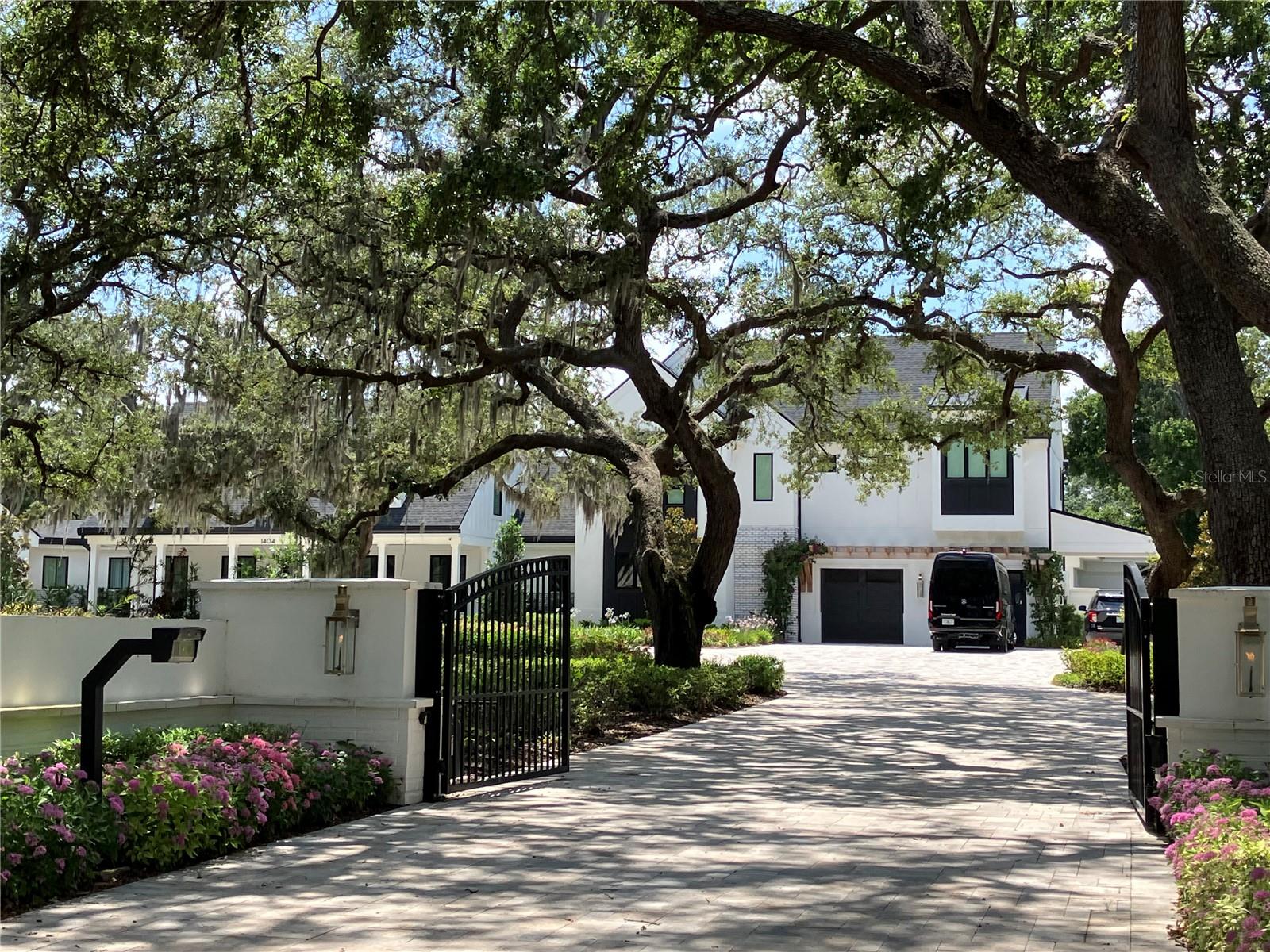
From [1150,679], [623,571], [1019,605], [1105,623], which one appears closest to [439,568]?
[623,571]

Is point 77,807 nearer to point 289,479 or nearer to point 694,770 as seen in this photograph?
point 694,770

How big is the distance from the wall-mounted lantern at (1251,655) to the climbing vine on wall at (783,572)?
28732mm

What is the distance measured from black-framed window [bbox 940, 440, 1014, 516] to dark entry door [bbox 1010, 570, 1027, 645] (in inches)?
74.7

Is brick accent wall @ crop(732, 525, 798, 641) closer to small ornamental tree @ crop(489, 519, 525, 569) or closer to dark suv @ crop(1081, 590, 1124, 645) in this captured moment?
small ornamental tree @ crop(489, 519, 525, 569)

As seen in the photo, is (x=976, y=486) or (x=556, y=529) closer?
(x=976, y=486)

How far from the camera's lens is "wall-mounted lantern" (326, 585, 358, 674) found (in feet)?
29.3

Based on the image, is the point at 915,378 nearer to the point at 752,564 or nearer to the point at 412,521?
the point at 752,564

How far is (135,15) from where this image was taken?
10055mm

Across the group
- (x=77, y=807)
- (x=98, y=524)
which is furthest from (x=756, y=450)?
(x=77, y=807)

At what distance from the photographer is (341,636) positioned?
897 cm

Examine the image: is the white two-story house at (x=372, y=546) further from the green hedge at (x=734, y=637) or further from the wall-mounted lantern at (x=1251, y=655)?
the wall-mounted lantern at (x=1251, y=655)

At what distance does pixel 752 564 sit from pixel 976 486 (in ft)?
22.6

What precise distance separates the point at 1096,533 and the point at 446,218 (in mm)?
29428

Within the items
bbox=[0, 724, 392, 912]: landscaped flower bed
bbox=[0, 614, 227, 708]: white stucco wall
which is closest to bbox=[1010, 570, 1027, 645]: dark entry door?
bbox=[0, 724, 392, 912]: landscaped flower bed
